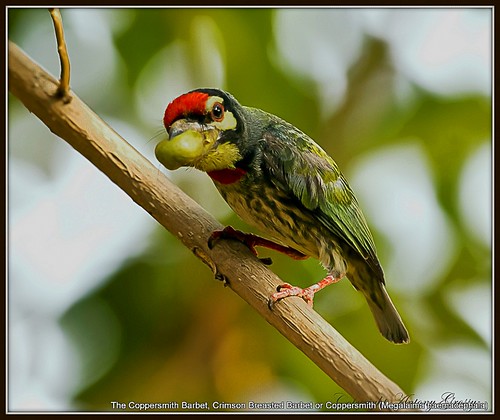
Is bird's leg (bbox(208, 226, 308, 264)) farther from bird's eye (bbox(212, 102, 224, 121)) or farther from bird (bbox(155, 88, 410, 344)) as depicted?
bird's eye (bbox(212, 102, 224, 121))

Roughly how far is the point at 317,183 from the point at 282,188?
0.17 m

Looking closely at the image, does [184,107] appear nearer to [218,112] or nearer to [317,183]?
[218,112]

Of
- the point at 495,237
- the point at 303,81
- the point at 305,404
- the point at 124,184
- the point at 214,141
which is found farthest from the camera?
the point at 303,81

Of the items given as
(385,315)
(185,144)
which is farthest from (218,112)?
(385,315)

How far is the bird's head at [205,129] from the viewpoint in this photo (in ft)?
7.42

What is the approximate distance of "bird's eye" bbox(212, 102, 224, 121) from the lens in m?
2.49

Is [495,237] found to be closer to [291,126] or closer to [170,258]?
[291,126]

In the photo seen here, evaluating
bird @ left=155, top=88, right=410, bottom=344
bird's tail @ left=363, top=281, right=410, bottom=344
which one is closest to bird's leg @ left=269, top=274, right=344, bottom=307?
bird @ left=155, top=88, right=410, bottom=344

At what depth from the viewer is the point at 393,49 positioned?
3.39 m

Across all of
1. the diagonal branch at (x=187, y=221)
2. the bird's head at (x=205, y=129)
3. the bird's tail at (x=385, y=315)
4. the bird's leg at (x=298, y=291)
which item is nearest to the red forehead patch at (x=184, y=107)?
the bird's head at (x=205, y=129)

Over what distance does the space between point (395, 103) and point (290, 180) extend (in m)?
0.91

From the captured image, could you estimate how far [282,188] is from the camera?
2.74 metres

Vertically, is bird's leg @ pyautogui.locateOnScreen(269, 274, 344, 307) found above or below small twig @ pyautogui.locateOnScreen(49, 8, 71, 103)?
below

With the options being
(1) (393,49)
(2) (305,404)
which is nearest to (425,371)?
(2) (305,404)
